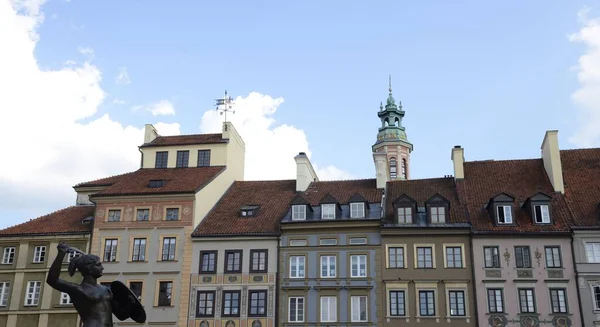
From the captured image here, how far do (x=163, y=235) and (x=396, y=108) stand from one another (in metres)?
57.9

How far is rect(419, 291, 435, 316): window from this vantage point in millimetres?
37812

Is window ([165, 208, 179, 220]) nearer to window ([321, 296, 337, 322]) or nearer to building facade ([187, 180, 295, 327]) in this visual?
building facade ([187, 180, 295, 327])

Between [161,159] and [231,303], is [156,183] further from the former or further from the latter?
[231,303]

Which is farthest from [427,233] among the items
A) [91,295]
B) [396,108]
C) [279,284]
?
[396,108]

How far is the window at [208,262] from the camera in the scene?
134 ft

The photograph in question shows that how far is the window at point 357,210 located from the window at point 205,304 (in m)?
9.45

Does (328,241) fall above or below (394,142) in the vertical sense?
below

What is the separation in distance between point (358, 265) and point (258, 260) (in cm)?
593

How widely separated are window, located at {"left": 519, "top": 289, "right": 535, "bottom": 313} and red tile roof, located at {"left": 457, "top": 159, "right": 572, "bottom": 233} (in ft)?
10.9

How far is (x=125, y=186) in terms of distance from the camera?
44.8 metres

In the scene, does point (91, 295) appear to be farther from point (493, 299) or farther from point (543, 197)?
point (543, 197)

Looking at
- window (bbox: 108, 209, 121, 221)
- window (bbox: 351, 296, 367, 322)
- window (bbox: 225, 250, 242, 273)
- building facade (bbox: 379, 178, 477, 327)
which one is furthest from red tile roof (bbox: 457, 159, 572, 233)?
window (bbox: 108, 209, 121, 221)

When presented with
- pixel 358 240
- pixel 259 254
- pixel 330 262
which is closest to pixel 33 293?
pixel 259 254

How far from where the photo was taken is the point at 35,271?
4278 cm
